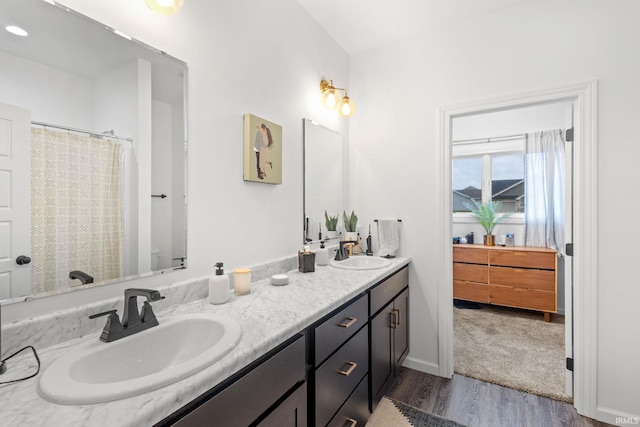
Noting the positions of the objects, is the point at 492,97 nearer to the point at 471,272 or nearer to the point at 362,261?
the point at 362,261

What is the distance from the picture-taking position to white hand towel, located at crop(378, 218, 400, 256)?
7.97 feet

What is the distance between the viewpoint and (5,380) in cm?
71

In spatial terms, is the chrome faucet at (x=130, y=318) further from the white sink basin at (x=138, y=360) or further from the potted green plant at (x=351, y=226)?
the potted green plant at (x=351, y=226)

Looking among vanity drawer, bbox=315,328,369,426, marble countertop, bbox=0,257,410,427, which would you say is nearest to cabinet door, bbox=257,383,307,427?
vanity drawer, bbox=315,328,369,426

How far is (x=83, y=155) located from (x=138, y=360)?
672mm

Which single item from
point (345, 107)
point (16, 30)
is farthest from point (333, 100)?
point (16, 30)

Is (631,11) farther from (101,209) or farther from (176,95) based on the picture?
(101,209)

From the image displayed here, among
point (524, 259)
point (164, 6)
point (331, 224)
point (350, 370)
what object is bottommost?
point (350, 370)

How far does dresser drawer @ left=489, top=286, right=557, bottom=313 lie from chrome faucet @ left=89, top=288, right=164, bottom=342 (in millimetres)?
3654

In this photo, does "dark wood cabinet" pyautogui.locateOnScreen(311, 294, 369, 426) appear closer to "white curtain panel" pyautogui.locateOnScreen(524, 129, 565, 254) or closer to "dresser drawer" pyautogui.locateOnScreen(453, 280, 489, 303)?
"dresser drawer" pyautogui.locateOnScreen(453, 280, 489, 303)

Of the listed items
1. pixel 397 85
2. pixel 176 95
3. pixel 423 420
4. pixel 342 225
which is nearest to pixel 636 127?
pixel 397 85

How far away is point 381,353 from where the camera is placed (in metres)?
1.85

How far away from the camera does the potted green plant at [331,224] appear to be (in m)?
2.37

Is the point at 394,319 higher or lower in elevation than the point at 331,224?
lower
